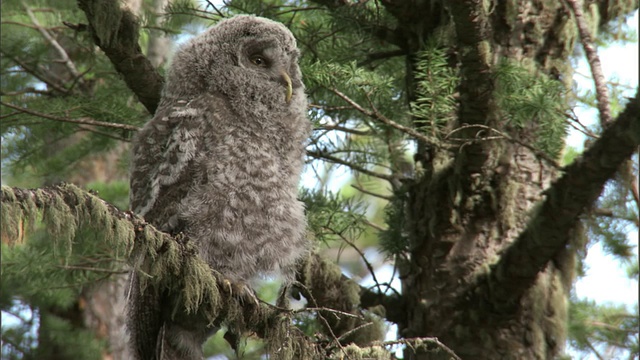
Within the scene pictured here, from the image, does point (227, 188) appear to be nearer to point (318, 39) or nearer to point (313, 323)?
point (318, 39)

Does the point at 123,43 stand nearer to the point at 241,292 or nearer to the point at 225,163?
the point at 225,163

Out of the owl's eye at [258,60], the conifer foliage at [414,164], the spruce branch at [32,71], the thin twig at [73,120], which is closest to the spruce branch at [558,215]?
the conifer foliage at [414,164]

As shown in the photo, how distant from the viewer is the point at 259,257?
121 inches

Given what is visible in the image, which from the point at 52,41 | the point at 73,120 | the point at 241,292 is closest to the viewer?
the point at 241,292

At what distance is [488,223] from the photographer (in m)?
3.65

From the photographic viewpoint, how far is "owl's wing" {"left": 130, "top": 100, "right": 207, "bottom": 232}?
3049 millimetres

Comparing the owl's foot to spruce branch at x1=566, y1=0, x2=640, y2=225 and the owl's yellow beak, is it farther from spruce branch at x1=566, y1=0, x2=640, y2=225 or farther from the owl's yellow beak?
spruce branch at x1=566, y1=0, x2=640, y2=225

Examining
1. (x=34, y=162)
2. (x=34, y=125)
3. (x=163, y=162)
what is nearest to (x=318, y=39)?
(x=163, y=162)

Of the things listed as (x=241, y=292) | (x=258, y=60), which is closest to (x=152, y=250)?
(x=241, y=292)

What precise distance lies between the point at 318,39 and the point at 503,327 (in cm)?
170

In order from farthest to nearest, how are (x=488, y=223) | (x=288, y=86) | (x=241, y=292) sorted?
(x=488, y=223) → (x=288, y=86) → (x=241, y=292)

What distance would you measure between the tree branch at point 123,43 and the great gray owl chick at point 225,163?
127 mm

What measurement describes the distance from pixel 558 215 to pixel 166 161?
156 cm

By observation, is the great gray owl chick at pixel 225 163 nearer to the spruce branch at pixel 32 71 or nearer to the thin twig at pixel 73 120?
the thin twig at pixel 73 120
